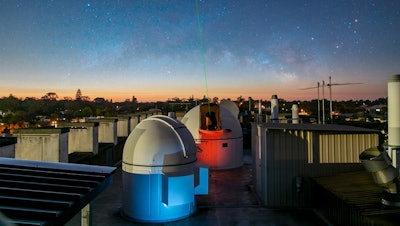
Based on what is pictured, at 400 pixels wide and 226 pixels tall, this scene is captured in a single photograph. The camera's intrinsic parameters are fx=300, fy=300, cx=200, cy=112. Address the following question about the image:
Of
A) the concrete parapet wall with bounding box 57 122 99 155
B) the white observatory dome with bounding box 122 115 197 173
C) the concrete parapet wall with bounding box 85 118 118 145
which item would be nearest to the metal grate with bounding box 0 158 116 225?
the white observatory dome with bounding box 122 115 197 173

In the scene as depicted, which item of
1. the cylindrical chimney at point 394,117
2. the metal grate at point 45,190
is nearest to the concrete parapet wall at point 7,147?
the metal grate at point 45,190

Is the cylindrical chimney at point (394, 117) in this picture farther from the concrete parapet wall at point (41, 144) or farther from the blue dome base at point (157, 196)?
the concrete parapet wall at point (41, 144)

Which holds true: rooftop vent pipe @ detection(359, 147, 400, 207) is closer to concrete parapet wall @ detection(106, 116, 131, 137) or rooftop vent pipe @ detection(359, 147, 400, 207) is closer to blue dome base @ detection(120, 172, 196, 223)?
blue dome base @ detection(120, 172, 196, 223)

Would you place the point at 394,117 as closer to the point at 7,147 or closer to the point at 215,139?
the point at 215,139

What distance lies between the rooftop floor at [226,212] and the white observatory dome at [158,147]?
202 centimetres

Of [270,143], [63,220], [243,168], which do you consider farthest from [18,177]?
[243,168]

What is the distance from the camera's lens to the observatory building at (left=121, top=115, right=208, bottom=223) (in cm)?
1005

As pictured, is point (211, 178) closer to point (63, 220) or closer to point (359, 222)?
point (359, 222)

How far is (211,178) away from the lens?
17.2 metres

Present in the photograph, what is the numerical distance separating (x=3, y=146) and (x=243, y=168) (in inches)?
545

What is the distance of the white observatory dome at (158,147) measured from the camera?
10.1 metres

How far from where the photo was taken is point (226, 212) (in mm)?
11281

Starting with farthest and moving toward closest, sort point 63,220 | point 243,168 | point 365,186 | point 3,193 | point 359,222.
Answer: point 243,168, point 365,186, point 359,222, point 3,193, point 63,220

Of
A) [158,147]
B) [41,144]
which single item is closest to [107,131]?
[41,144]
